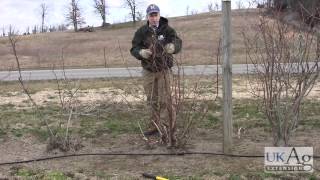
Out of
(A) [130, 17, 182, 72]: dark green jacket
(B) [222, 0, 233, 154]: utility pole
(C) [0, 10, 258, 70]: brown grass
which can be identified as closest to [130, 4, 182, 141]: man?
(A) [130, 17, 182, 72]: dark green jacket

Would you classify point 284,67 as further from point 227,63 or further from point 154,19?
point 154,19

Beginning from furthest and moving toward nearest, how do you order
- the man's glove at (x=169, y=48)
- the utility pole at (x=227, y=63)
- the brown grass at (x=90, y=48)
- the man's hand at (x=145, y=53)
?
the brown grass at (x=90, y=48), the man's hand at (x=145, y=53), the man's glove at (x=169, y=48), the utility pole at (x=227, y=63)

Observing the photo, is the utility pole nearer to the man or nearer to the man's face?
the man

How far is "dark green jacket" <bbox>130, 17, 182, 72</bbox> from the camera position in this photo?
5.85 meters

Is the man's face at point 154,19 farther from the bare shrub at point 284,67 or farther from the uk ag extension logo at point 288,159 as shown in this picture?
the uk ag extension logo at point 288,159

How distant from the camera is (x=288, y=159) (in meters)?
5.23

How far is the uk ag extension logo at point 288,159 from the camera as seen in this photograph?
16.8 ft

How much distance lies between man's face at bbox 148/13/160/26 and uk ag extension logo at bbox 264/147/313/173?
77.3 inches

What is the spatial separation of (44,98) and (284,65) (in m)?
6.62

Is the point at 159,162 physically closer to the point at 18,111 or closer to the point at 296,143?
the point at 296,143

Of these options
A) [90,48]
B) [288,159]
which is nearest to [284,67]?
[288,159]

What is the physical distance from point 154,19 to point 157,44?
0.47 meters

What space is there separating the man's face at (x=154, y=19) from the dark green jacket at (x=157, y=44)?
0.06 meters

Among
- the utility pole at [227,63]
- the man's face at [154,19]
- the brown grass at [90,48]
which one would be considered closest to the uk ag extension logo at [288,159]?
the utility pole at [227,63]
